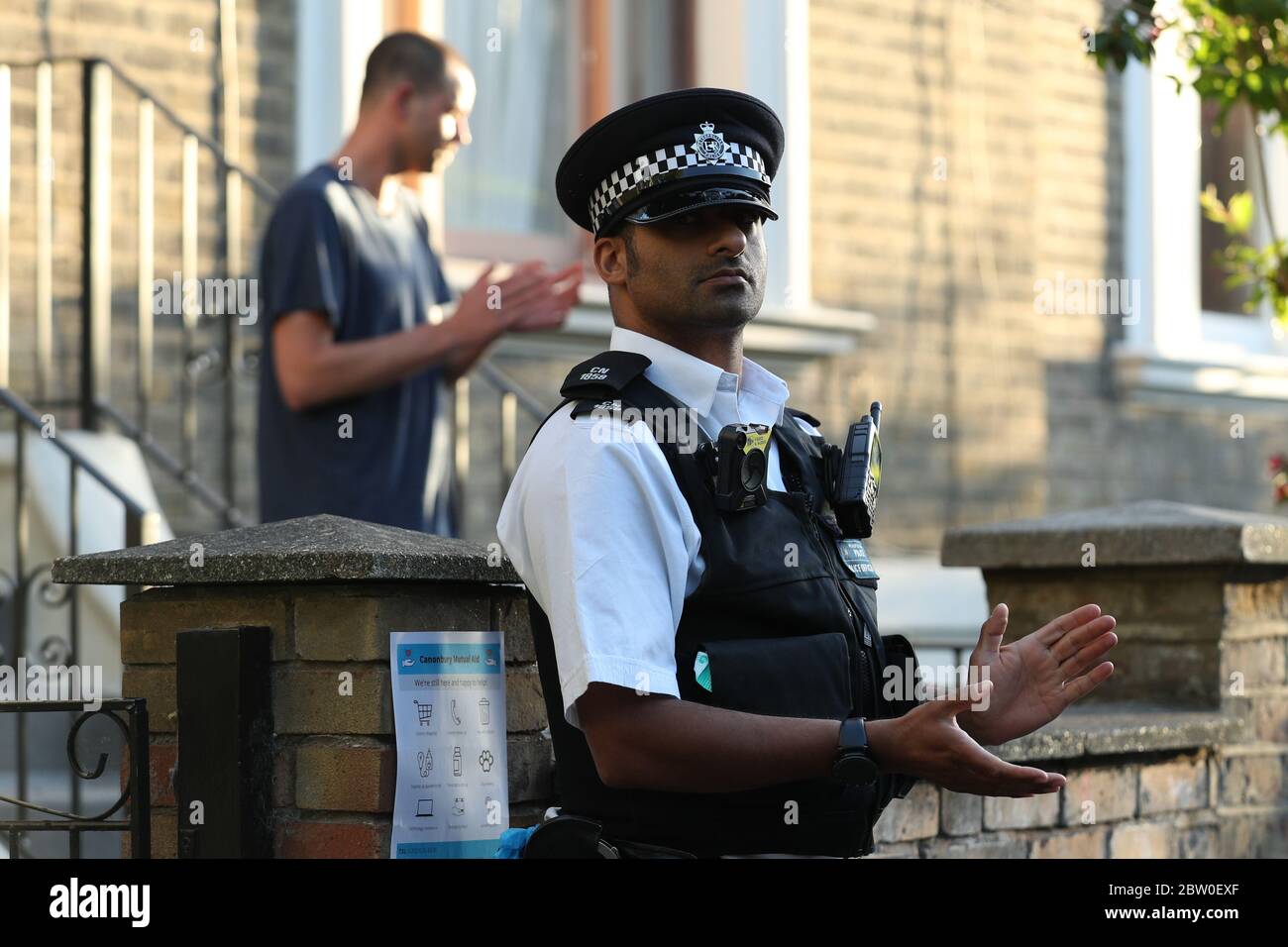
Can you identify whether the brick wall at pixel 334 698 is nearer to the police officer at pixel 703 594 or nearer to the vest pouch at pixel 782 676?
the police officer at pixel 703 594

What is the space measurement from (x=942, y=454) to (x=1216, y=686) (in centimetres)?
393

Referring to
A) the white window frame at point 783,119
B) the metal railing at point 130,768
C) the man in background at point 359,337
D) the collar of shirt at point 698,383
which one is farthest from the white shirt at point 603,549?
the white window frame at point 783,119

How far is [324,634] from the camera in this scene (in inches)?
120

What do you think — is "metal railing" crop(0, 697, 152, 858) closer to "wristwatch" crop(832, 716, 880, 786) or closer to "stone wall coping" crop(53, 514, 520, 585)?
"stone wall coping" crop(53, 514, 520, 585)

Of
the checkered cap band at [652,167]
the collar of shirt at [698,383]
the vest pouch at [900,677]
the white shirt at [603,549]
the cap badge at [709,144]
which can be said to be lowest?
the vest pouch at [900,677]

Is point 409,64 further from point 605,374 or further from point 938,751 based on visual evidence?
point 938,751

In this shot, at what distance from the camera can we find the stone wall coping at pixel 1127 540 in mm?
4844

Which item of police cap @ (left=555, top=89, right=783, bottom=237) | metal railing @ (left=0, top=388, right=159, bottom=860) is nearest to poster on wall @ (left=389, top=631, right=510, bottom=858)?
police cap @ (left=555, top=89, right=783, bottom=237)

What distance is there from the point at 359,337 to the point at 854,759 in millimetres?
2502

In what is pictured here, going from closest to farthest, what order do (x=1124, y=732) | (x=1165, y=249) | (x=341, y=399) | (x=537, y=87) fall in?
(x=1124, y=732) < (x=341, y=399) < (x=537, y=87) < (x=1165, y=249)

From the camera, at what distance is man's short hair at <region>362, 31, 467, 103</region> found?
4945mm

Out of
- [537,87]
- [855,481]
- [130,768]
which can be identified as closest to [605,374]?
[855,481]

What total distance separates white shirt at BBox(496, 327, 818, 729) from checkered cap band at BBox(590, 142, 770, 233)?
343mm

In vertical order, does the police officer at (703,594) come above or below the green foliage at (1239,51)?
below
